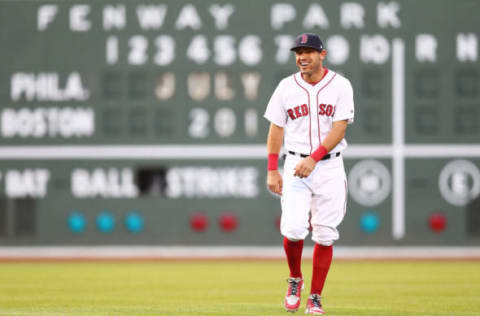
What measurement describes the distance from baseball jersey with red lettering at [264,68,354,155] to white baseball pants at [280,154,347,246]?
13 cm

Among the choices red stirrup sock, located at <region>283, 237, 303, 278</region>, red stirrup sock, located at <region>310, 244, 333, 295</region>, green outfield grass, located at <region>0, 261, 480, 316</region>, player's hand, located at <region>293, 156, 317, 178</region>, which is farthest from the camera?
green outfield grass, located at <region>0, 261, 480, 316</region>

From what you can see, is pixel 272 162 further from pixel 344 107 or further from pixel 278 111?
pixel 344 107

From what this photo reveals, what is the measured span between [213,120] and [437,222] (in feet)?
10.2

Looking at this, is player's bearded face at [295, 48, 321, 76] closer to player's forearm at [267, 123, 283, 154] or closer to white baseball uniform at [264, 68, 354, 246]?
white baseball uniform at [264, 68, 354, 246]

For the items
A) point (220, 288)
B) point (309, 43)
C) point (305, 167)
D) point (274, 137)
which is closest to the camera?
point (305, 167)

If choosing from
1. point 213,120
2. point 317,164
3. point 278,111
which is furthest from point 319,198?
point 213,120

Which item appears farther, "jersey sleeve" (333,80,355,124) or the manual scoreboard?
the manual scoreboard

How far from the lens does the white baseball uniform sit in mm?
5199

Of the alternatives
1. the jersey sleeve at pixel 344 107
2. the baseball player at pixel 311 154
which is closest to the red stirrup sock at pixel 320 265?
the baseball player at pixel 311 154

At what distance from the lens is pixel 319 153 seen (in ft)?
16.7

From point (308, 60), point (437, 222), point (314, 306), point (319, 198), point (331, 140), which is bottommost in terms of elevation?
point (437, 222)

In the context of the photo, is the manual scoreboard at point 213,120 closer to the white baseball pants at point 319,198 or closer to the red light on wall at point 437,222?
the red light on wall at point 437,222

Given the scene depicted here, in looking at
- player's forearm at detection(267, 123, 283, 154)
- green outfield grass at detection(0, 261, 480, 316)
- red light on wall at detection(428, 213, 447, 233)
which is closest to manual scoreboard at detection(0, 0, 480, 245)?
red light on wall at detection(428, 213, 447, 233)

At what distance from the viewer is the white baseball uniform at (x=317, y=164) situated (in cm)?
520
